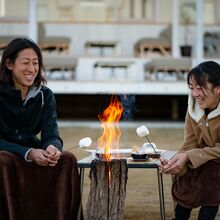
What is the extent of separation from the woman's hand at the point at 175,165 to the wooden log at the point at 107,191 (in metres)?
0.24

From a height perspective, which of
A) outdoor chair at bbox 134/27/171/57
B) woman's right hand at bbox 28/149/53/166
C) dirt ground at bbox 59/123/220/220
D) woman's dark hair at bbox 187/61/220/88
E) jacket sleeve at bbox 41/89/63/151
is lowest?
dirt ground at bbox 59/123/220/220

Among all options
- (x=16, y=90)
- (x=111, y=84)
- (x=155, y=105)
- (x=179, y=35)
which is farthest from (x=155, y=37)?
(x=16, y=90)

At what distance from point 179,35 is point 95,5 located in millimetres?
2161

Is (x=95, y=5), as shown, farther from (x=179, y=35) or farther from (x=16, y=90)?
(x=16, y=90)

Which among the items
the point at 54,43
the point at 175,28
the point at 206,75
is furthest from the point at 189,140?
the point at 54,43

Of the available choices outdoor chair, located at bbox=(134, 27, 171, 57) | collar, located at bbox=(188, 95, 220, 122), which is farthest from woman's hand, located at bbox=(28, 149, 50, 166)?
outdoor chair, located at bbox=(134, 27, 171, 57)

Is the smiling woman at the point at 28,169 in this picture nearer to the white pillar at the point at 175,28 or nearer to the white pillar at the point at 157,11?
the white pillar at the point at 175,28


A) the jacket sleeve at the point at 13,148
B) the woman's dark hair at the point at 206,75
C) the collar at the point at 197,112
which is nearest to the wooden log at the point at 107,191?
the jacket sleeve at the point at 13,148

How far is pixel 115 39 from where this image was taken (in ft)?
48.1

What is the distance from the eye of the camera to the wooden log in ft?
11.6

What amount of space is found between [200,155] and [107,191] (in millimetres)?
549

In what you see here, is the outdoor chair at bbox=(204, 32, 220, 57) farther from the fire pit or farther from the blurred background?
the fire pit

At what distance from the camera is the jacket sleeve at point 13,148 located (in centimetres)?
346

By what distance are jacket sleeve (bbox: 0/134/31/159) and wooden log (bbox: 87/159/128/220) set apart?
0.38m
